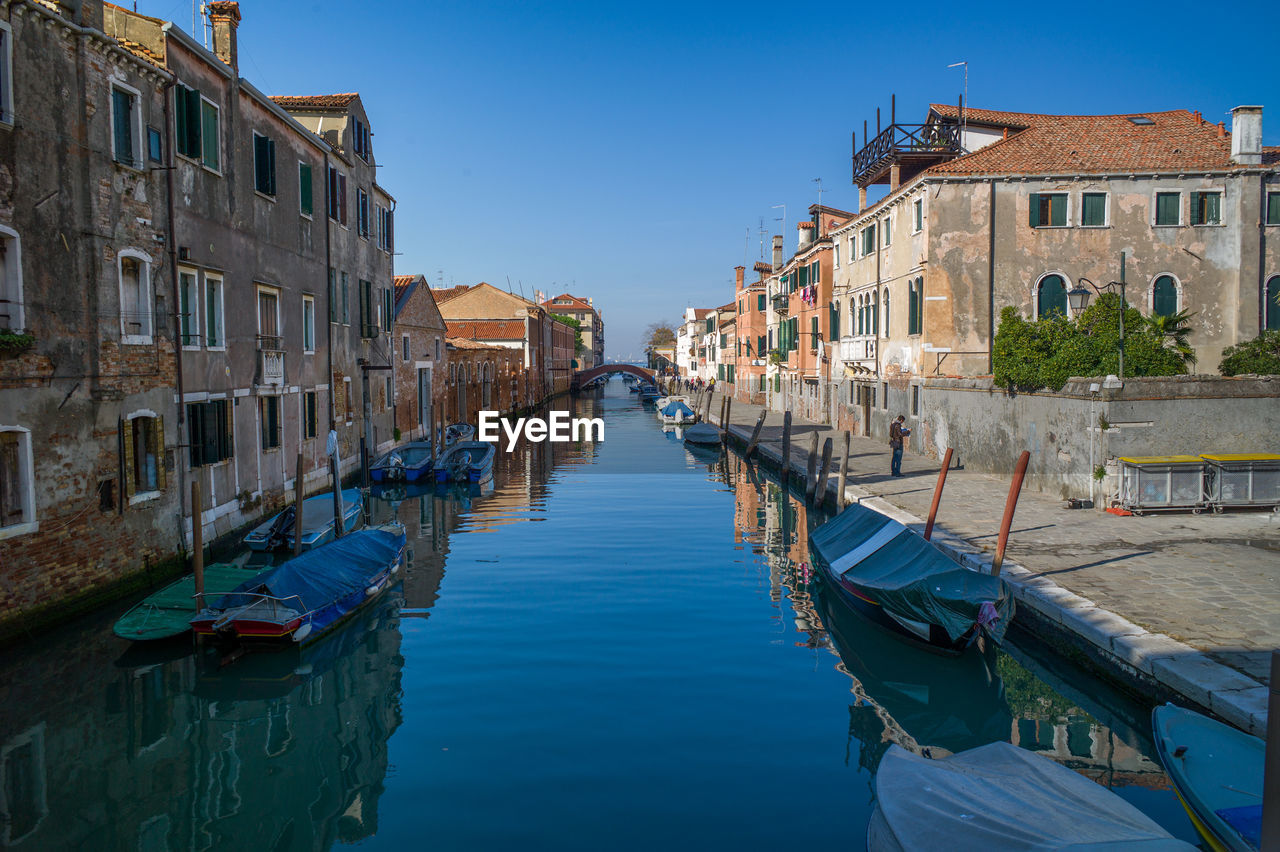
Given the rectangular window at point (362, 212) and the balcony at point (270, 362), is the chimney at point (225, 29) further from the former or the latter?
the rectangular window at point (362, 212)

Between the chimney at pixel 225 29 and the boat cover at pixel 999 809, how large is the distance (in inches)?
628

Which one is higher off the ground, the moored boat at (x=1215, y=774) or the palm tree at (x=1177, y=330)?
the palm tree at (x=1177, y=330)

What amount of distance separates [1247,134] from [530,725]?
21898mm

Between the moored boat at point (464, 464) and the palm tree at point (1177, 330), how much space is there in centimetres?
1688

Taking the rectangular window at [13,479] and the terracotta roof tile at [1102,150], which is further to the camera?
the terracotta roof tile at [1102,150]

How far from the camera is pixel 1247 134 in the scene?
20.2 meters

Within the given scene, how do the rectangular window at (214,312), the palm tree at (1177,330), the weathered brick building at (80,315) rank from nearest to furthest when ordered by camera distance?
the weathered brick building at (80,315) < the rectangular window at (214,312) < the palm tree at (1177,330)

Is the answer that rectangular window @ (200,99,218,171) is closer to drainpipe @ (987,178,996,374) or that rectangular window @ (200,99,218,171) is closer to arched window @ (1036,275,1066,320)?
drainpipe @ (987,178,996,374)

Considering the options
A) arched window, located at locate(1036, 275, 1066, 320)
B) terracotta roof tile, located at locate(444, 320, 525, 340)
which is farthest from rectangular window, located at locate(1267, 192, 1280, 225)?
terracotta roof tile, located at locate(444, 320, 525, 340)

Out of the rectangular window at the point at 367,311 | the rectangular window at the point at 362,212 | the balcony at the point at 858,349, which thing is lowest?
the balcony at the point at 858,349

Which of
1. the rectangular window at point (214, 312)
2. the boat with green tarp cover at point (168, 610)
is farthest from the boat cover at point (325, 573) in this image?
the rectangular window at point (214, 312)

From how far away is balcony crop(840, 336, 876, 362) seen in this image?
25.9m

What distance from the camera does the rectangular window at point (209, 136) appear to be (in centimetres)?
1323

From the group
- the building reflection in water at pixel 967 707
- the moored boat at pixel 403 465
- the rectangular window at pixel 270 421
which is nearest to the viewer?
the building reflection in water at pixel 967 707
